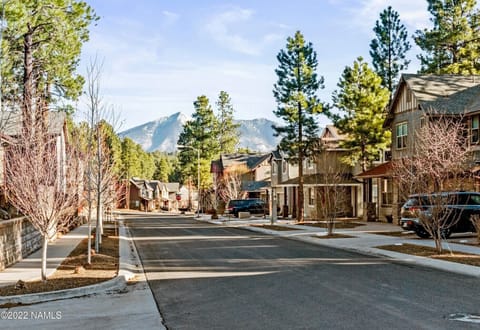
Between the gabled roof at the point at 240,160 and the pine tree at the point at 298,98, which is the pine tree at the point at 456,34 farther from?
the gabled roof at the point at 240,160

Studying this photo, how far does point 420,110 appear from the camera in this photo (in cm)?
3381

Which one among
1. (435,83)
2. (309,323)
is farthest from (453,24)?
(309,323)

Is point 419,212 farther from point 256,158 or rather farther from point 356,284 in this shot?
point 256,158

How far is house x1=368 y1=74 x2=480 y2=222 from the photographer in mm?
30797

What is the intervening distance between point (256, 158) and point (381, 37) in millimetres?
41325

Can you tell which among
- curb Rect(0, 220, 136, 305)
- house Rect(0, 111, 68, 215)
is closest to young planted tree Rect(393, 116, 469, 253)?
curb Rect(0, 220, 136, 305)

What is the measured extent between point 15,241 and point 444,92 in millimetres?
26590

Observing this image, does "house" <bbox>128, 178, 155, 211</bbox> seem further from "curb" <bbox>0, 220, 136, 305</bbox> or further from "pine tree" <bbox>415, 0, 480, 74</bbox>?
"curb" <bbox>0, 220, 136, 305</bbox>

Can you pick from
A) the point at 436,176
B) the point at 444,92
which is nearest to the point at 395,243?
the point at 436,176

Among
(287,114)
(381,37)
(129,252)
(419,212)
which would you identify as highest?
(381,37)

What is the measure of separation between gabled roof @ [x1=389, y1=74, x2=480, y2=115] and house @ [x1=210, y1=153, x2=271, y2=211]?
29.1m

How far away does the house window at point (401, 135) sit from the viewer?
36.0 m

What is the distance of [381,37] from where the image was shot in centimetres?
4588

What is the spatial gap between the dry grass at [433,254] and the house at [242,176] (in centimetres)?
4107
